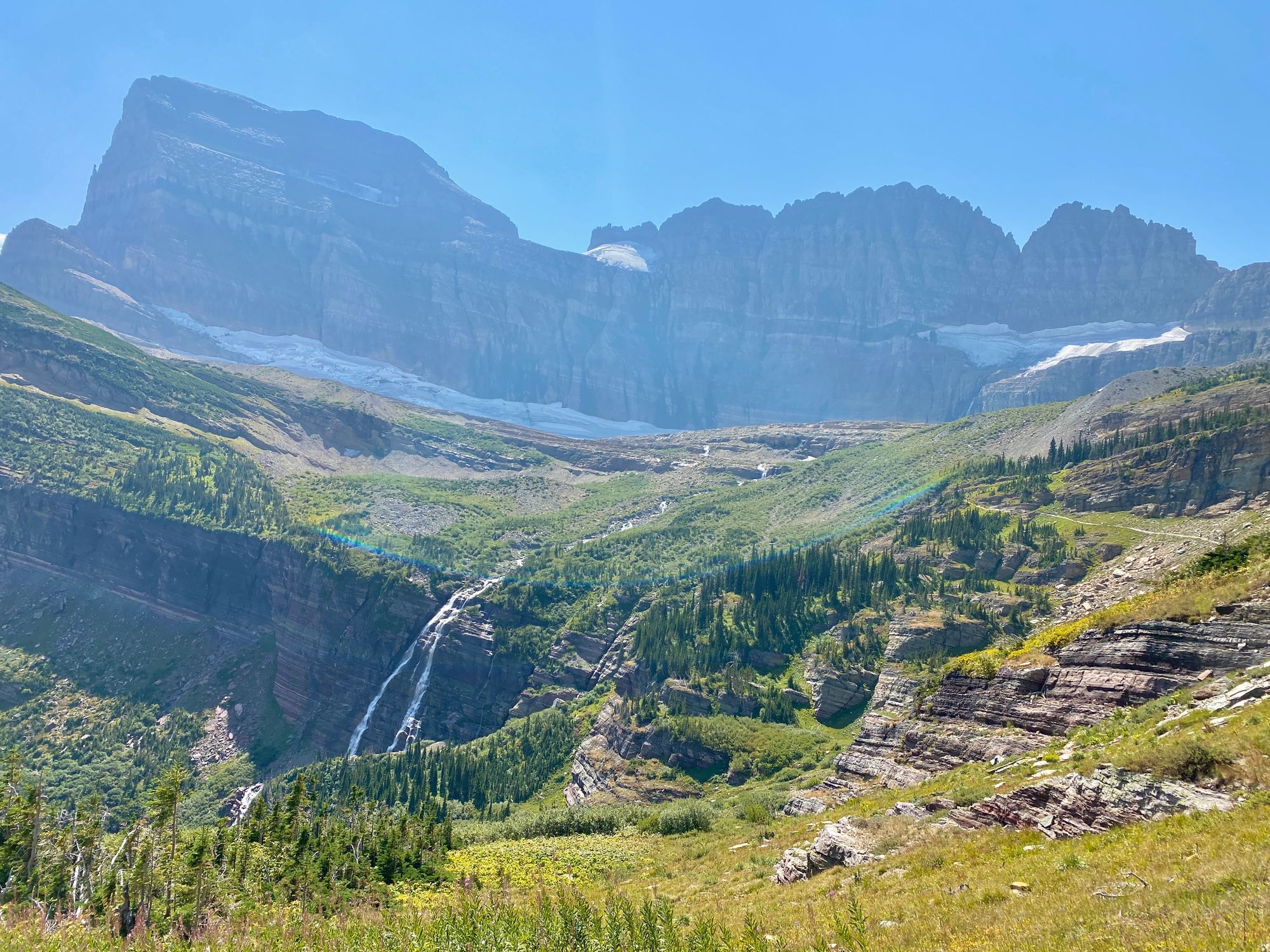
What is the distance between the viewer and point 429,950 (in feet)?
58.9

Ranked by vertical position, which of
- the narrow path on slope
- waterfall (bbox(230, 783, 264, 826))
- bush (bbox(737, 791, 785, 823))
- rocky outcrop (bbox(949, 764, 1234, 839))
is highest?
the narrow path on slope

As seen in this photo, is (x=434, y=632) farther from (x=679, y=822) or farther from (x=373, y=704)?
(x=679, y=822)

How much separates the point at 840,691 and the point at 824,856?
62.4m

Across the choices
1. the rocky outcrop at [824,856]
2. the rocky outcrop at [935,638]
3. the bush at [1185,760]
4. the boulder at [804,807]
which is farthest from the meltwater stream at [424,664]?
the bush at [1185,760]

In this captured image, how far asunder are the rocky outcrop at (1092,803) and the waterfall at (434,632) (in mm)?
120327

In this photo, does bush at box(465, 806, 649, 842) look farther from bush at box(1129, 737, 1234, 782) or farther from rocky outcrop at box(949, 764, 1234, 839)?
bush at box(1129, 737, 1234, 782)

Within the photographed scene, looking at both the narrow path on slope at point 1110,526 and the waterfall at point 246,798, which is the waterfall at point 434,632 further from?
the narrow path on slope at point 1110,526

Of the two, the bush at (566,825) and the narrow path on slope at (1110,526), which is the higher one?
the narrow path on slope at (1110,526)

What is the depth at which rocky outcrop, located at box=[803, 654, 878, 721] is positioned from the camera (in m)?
82.4

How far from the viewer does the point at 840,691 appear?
274 feet

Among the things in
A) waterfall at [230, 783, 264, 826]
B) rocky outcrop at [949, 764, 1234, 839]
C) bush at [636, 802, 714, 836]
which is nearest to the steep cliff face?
waterfall at [230, 783, 264, 826]

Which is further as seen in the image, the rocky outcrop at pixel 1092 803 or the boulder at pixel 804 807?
the boulder at pixel 804 807

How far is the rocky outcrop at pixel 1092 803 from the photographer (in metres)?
18.1

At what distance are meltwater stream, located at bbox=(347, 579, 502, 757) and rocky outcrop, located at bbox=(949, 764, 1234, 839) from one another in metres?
121
